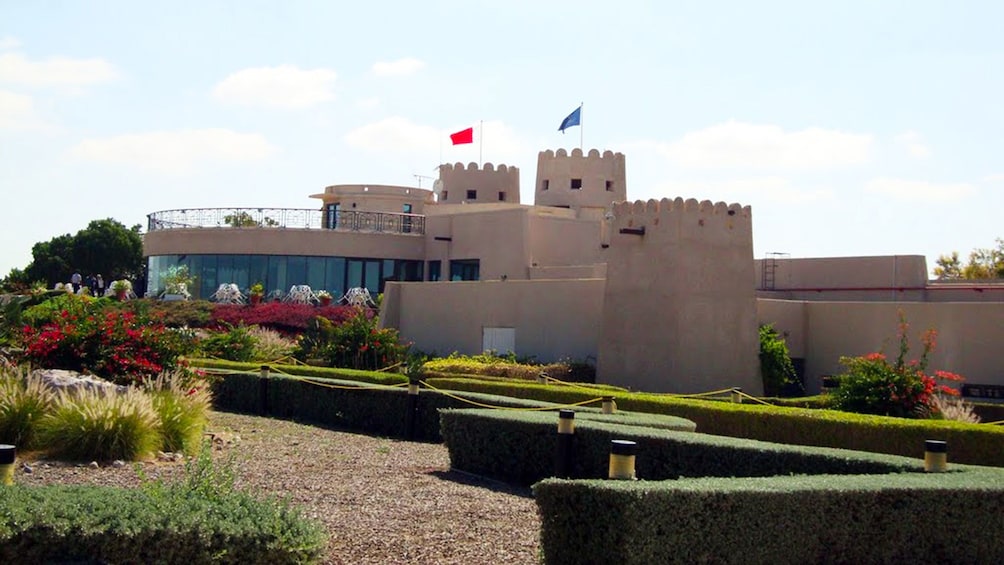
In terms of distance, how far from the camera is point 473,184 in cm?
4738

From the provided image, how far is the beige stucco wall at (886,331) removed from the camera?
76.9 ft

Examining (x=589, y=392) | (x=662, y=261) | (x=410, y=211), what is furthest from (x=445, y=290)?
(x=410, y=211)

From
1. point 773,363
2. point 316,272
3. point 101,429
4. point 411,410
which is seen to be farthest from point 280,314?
point 101,429

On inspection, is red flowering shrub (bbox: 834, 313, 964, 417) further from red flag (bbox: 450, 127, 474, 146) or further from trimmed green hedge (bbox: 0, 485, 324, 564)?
red flag (bbox: 450, 127, 474, 146)

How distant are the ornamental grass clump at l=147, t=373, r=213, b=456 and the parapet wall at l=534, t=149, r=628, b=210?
1171 inches

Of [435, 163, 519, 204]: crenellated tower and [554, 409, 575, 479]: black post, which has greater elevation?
[435, 163, 519, 204]: crenellated tower

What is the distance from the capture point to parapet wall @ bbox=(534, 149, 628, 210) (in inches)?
1718

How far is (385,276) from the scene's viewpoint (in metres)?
43.6

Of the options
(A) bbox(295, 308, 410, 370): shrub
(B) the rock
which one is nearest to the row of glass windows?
(A) bbox(295, 308, 410, 370): shrub

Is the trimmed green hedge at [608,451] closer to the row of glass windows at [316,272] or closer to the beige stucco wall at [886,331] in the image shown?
the beige stucco wall at [886,331]

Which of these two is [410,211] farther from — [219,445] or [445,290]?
[219,445]

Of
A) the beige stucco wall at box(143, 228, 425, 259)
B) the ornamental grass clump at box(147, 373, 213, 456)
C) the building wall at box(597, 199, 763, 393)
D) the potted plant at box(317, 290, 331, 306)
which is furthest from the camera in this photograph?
the beige stucco wall at box(143, 228, 425, 259)

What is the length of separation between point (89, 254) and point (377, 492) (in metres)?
70.0

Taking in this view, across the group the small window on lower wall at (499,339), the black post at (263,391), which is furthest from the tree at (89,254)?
the black post at (263,391)
